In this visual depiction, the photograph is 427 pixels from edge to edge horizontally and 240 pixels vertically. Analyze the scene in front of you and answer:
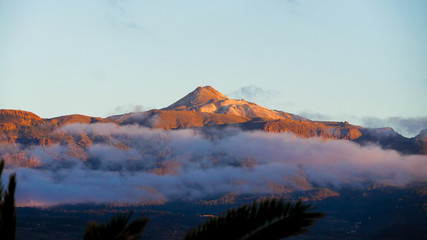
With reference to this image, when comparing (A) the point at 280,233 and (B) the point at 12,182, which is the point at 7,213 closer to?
(B) the point at 12,182

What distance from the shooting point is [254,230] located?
20.9 meters

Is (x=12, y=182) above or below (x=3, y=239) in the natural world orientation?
above

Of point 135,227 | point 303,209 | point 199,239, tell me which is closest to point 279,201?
point 303,209

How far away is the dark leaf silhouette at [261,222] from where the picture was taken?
2036 centimetres

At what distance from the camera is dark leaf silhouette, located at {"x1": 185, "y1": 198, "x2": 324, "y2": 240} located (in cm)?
2036

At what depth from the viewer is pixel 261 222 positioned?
20781 millimetres

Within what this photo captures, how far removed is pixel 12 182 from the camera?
20844 mm

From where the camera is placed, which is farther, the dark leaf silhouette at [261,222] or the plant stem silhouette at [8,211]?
the plant stem silhouette at [8,211]

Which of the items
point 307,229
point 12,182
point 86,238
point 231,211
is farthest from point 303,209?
point 12,182

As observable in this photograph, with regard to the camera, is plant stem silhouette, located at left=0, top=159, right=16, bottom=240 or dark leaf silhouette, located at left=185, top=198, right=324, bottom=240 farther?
plant stem silhouette, located at left=0, top=159, right=16, bottom=240

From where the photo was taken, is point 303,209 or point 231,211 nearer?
point 303,209

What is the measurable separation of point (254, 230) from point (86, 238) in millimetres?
4982

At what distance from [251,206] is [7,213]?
7.34 meters

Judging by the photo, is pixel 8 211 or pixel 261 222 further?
pixel 8 211
